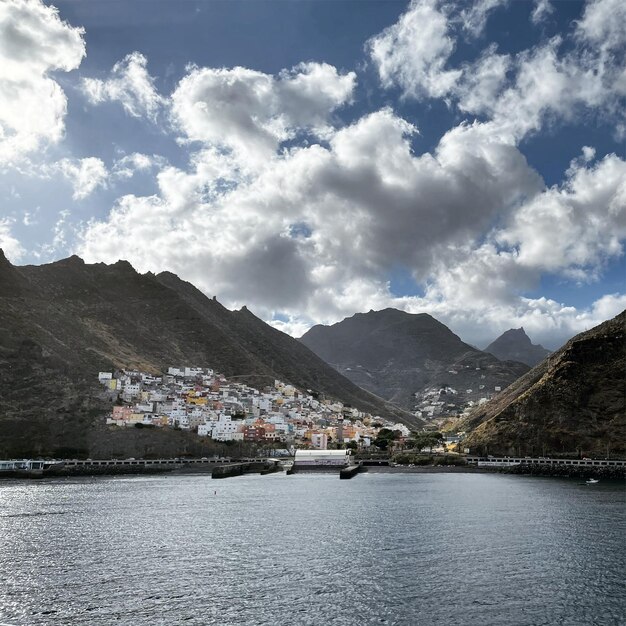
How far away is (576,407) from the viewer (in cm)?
14000

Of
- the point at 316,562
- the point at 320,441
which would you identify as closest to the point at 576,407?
the point at 320,441

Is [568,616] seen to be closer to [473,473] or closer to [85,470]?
[473,473]

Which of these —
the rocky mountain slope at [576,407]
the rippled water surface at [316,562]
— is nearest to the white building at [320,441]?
the rocky mountain slope at [576,407]

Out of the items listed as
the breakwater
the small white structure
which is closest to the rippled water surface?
the breakwater

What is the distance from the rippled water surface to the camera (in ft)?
91.2

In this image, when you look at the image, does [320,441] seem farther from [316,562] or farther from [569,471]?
[316,562]

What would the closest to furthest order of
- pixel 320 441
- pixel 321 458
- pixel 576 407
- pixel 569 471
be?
1. pixel 569 471
2. pixel 576 407
3. pixel 321 458
4. pixel 320 441

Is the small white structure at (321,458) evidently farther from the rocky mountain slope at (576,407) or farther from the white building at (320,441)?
the rocky mountain slope at (576,407)

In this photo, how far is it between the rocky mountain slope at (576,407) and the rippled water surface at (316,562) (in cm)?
7140

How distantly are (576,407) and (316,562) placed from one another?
12236 centimetres

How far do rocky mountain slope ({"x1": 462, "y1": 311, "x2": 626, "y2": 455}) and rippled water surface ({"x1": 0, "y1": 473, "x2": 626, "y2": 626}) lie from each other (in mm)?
71399

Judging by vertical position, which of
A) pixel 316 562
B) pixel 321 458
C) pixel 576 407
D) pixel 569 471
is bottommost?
pixel 569 471

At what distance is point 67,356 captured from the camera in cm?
17475

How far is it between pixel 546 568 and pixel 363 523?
71.9 feet
